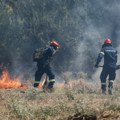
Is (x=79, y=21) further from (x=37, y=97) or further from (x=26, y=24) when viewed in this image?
(x=37, y=97)

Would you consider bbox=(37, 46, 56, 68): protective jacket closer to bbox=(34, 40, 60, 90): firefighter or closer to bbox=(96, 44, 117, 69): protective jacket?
bbox=(34, 40, 60, 90): firefighter

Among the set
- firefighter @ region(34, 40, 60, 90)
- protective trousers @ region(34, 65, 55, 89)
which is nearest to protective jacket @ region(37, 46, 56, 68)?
firefighter @ region(34, 40, 60, 90)

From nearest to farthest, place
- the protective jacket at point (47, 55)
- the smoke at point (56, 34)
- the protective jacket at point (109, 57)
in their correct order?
the protective jacket at point (109, 57)
the protective jacket at point (47, 55)
the smoke at point (56, 34)

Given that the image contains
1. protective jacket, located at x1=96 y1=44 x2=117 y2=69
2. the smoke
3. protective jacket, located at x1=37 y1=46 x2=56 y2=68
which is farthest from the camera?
the smoke

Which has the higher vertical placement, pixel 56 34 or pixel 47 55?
pixel 56 34

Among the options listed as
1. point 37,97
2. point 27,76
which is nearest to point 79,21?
point 27,76

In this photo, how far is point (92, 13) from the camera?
18875mm

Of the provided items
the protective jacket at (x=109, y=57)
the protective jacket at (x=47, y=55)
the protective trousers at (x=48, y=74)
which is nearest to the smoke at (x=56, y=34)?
the protective trousers at (x=48, y=74)

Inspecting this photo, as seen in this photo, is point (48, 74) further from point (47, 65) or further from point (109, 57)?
point (109, 57)

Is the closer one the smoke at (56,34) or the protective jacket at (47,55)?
the protective jacket at (47,55)

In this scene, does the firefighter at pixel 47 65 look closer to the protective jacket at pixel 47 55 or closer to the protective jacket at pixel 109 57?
the protective jacket at pixel 47 55

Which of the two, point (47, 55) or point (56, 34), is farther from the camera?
point (56, 34)

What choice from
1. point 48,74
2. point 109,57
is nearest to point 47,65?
point 48,74

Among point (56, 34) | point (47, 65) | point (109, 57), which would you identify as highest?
point (56, 34)
